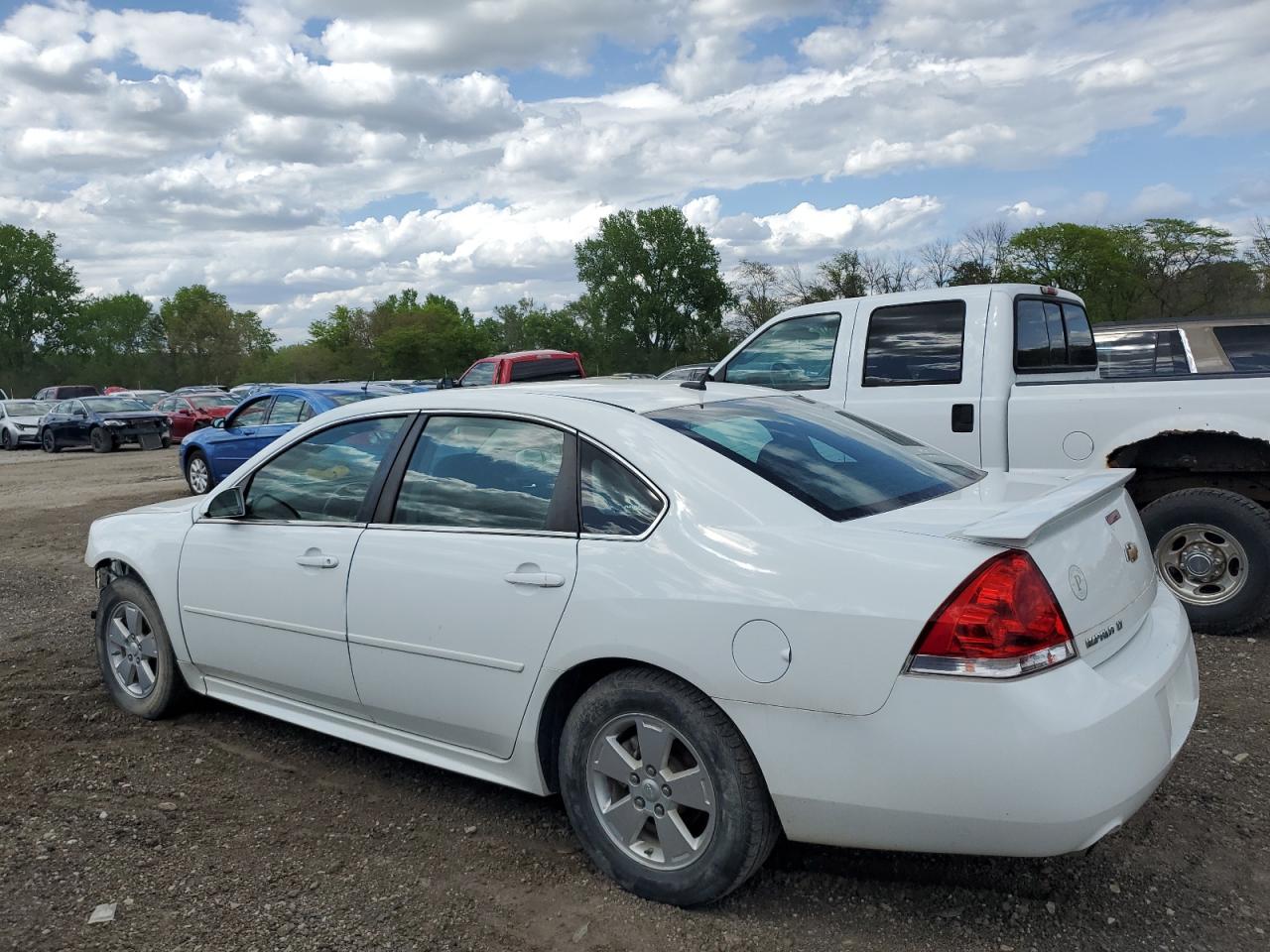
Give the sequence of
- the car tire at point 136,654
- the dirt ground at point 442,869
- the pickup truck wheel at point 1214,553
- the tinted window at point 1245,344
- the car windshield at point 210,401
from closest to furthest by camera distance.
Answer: the dirt ground at point 442,869, the car tire at point 136,654, the pickup truck wheel at point 1214,553, the tinted window at point 1245,344, the car windshield at point 210,401

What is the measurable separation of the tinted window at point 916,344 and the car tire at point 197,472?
1002 cm

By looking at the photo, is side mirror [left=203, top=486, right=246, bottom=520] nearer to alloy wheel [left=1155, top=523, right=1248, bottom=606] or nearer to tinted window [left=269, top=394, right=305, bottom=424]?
alloy wheel [left=1155, top=523, right=1248, bottom=606]

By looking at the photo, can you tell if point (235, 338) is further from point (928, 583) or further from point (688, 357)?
point (928, 583)

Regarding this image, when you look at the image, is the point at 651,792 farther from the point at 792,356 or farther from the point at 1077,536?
the point at 792,356

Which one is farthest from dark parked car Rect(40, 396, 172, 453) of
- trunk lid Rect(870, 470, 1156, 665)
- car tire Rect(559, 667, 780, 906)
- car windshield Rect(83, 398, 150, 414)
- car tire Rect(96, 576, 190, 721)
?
trunk lid Rect(870, 470, 1156, 665)

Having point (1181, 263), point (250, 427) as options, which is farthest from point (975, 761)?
point (1181, 263)

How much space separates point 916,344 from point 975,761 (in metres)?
4.45

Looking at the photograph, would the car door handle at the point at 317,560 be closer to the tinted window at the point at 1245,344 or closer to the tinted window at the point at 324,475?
the tinted window at the point at 324,475

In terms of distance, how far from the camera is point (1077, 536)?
2.86 metres

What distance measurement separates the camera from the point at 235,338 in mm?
92875

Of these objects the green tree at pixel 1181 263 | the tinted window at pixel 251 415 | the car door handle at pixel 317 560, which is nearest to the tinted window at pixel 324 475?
the car door handle at pixel 317 560

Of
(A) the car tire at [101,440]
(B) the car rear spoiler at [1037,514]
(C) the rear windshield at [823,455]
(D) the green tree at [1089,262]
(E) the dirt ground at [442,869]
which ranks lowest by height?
(A) the car tire at [101,440]

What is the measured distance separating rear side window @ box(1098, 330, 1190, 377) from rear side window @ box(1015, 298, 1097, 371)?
0.38m

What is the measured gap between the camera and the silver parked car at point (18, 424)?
98.0 ft
